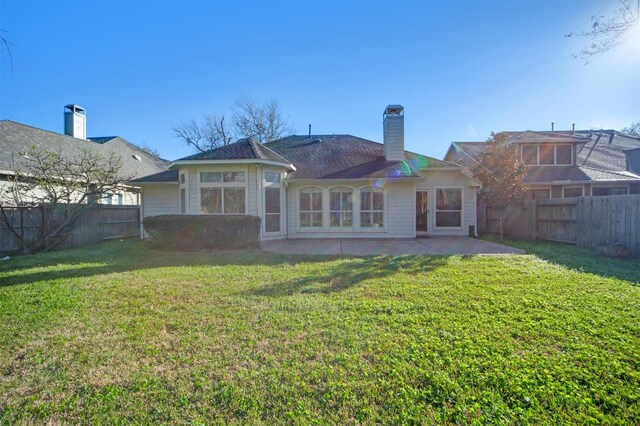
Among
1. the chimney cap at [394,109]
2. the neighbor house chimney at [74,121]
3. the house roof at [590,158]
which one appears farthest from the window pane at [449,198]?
the neighbor house chimney at [74,121]

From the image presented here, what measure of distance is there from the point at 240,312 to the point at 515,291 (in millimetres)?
4657

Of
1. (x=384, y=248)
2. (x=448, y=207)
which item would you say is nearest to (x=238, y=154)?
(x=384, y=248)

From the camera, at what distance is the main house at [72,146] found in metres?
12.1

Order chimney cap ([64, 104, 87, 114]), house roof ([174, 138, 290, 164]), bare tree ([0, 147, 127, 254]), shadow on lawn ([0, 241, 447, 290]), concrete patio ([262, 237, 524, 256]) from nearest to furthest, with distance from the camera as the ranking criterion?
1. shadow on lawn ([0, 241, 447, 290])
2. concrete patio ([262, 237, 524, 256])
3. bare tree ([0, 147, 127, 254])
4. house roof ([174, 138, 290, 164])
5. chimney cap ([64, 104, 87, 114])

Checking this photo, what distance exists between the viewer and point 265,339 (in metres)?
3.46

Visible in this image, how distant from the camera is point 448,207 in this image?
45.9ft

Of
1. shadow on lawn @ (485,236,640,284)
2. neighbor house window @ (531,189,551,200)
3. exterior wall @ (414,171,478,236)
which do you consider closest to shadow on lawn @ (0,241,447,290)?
shadow on lawn @ (485,236,640,284)

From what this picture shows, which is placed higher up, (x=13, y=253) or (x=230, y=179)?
(x=230, y=179)

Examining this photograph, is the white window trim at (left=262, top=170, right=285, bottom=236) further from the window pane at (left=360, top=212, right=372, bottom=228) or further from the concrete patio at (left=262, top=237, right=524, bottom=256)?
the window pane at (left=360, top=212, right=372, bottom=228)

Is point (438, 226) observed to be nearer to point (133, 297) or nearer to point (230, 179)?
point (230, 179)

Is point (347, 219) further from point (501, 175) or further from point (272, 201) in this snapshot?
point (501, 175)

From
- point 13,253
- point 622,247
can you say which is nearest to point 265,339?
point 622,247

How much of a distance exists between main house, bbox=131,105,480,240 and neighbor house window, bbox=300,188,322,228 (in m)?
0.04

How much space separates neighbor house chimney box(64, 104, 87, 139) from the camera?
18.2m
